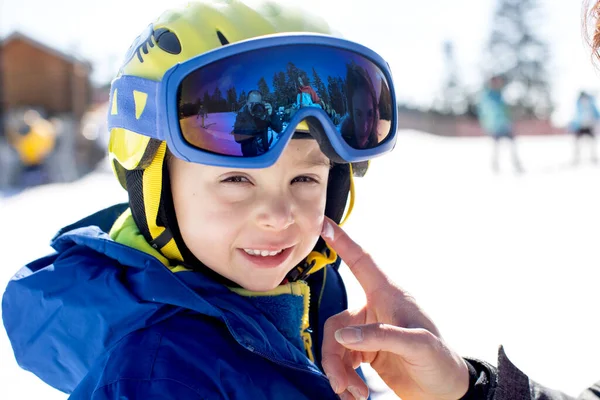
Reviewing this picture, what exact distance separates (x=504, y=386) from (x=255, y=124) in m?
0.91

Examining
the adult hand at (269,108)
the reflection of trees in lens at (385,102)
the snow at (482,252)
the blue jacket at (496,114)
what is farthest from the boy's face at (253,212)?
the blue jacket at (496,114)

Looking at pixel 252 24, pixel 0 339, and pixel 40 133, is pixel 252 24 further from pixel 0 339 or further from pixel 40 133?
pixel 40 133

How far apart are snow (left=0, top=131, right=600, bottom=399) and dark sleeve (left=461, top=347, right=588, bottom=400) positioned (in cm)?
80

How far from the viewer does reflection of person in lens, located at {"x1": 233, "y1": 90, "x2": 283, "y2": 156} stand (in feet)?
4.77

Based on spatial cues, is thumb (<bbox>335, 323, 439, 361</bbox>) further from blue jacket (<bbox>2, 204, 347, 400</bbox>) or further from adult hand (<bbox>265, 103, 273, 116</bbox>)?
adult hand (<bbox>265, 103, 273, 116</bbox>)

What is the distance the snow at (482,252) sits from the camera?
10.5 feet

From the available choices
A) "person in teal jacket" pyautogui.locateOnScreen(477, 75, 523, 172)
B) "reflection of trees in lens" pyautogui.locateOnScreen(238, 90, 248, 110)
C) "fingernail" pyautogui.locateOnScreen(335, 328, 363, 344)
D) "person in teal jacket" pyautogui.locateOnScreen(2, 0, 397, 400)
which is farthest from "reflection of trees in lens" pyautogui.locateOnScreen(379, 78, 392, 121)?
"person in teal jacket" pyautogui.locateOnScreen(477, 75, 523, 172)

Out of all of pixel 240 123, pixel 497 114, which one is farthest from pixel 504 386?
pixel 497 114

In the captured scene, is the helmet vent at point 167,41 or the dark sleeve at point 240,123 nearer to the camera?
the dark sleeve at point 240,123

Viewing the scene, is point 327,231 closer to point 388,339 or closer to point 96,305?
point 388,339

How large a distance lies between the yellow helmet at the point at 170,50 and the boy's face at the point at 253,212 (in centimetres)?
4

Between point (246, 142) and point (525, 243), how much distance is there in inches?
192

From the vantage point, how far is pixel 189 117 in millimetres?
1464

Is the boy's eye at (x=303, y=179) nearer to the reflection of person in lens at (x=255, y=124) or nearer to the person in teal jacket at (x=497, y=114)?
the reflection of person in lens at (x=255, y=124)
